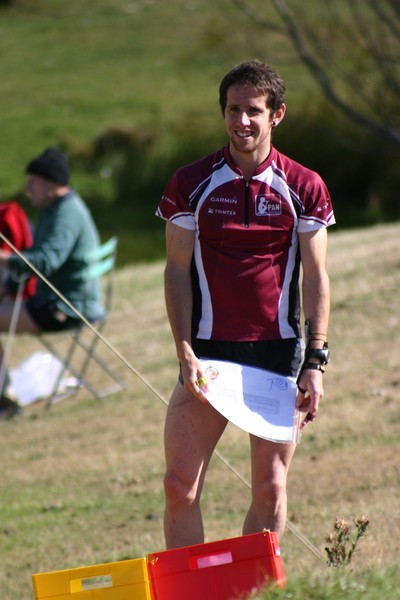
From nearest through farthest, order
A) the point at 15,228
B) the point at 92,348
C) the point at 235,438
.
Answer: the point at 235,438 < the point at 15,228 < the point at 92,348

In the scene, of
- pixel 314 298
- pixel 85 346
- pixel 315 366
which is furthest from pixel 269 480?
pixel 85 346

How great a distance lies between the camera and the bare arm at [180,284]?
12.5 ft

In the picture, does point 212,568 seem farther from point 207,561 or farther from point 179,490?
point 179,490

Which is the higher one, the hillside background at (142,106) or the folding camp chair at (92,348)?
the hillside background at (142,106)

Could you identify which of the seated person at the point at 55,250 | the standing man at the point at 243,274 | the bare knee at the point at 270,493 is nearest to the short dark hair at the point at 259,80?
the standing man at the point at 243,274

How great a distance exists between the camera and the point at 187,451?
381 cm

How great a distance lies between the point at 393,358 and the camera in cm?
793

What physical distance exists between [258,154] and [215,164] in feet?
0.51

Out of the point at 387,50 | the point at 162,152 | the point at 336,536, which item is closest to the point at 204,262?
the point at 336,536

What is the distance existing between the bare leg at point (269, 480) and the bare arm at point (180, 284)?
0.35 metres

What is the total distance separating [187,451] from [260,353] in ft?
1.39

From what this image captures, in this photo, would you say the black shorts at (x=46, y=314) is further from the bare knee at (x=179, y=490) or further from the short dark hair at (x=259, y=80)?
the short dark hair at (x=259, y=80)

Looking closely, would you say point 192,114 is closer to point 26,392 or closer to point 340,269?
point 340,269

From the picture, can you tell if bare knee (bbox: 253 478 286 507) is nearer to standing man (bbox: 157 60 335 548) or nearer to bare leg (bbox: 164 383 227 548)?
standing man (bbox: 157 60 335 548)
